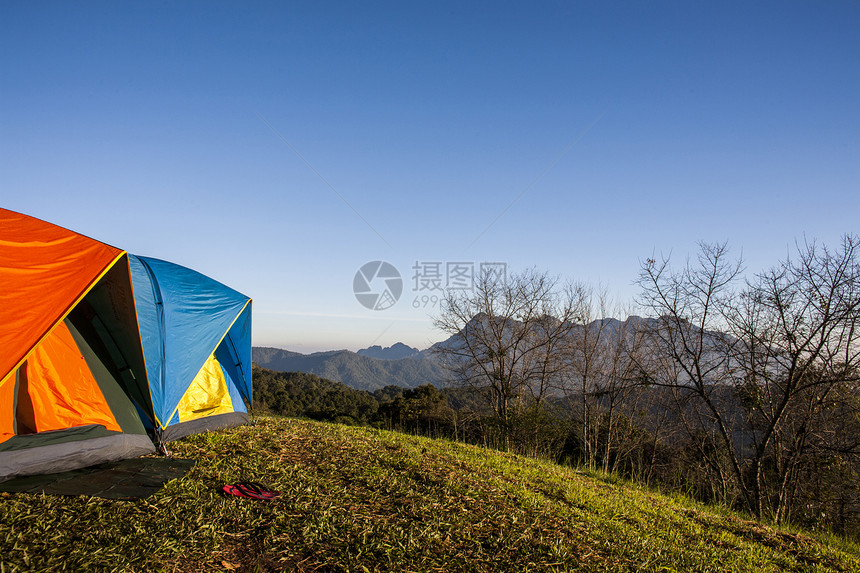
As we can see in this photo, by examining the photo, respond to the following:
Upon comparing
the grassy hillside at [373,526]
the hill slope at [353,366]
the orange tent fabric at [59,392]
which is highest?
the orange tent fabric at [59,392]

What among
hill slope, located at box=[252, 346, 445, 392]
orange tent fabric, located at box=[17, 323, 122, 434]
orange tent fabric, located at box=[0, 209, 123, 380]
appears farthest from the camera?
hill slope, located at box=[252, 346, 445, 392]

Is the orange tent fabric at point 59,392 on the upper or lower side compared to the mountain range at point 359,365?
upper

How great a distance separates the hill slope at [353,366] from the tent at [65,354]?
128077 mm

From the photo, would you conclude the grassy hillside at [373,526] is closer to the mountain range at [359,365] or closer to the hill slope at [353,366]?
the mountain range at [359,365]

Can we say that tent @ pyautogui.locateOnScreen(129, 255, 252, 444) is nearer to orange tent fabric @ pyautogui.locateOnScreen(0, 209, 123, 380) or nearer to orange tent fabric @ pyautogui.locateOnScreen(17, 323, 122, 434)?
orange tent fabric @ pyautogui.locateOnScreen(17, 323, 122, 434)

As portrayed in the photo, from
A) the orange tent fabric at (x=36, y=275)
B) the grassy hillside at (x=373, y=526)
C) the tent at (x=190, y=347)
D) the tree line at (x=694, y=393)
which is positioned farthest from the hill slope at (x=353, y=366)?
the orange tent fabric at (x=36, y=275)

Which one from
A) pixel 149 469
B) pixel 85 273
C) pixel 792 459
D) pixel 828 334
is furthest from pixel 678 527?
pixel 792 459

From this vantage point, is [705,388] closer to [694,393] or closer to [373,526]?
[694,393]

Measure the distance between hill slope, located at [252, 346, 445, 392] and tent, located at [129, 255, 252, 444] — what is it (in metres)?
126

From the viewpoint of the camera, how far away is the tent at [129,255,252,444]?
5047 millimetres

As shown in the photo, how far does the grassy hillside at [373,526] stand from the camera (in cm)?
283

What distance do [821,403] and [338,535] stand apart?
42.6 feet

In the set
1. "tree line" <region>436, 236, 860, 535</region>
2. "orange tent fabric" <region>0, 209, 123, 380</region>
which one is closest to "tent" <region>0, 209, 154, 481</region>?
"orange tent fabric" <region>0, 209, 123, 380</region>

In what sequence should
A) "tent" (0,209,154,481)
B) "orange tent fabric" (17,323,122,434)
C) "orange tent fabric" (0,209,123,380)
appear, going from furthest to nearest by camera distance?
"orange tent fabric" (17,323,122,434), "tent" (0,209,154,481), "orange tent fabric" (0,209,123,380)
